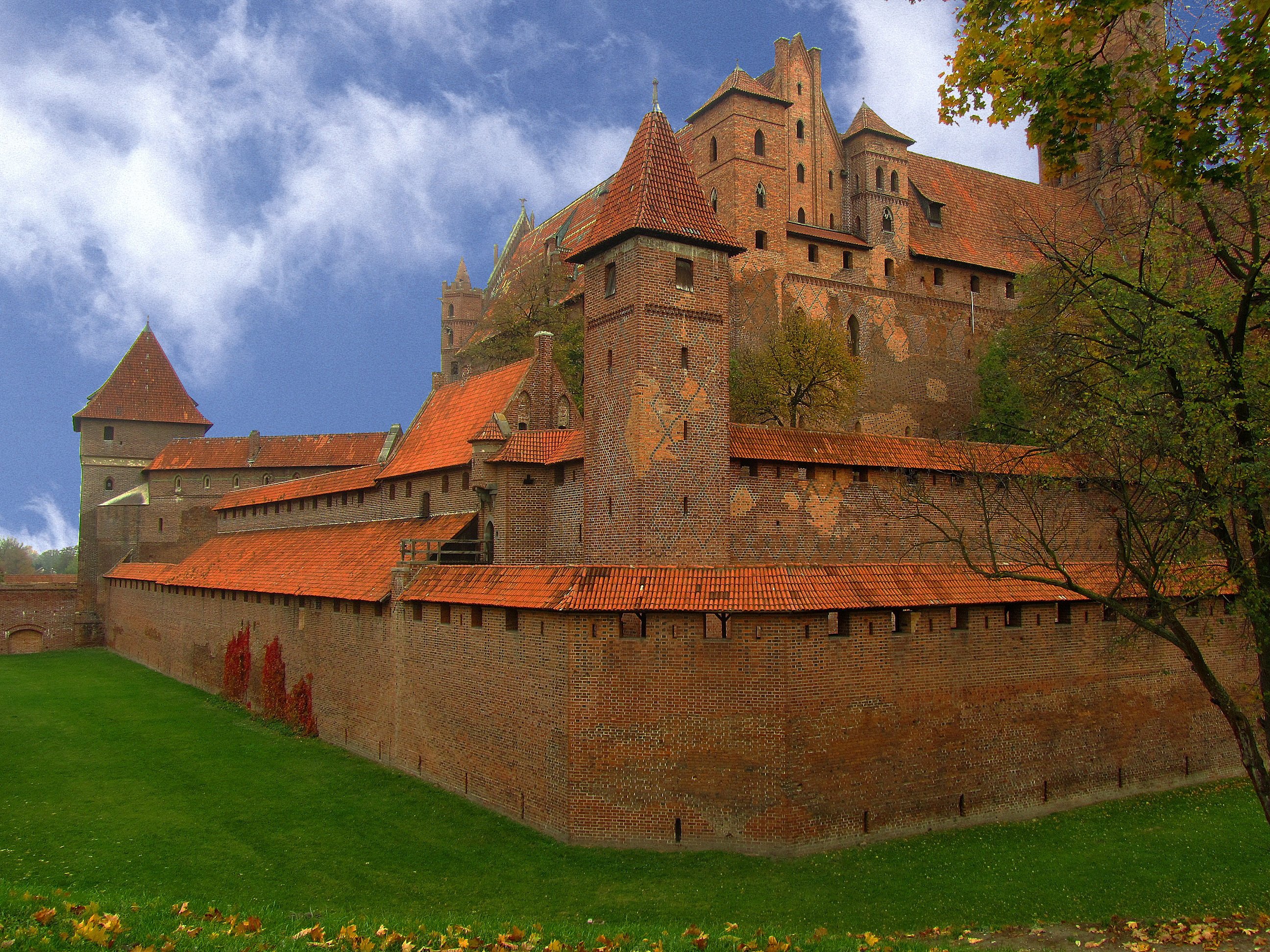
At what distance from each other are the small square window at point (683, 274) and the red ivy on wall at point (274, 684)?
51.0 ft

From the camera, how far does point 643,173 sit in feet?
Answer: 66.8

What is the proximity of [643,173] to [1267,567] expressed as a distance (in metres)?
13.5

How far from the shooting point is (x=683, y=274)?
20016 millimetres

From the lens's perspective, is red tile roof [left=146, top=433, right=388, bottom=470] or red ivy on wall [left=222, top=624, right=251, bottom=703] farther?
red tile roof [left=146, top=433, right=388, bottom=470]

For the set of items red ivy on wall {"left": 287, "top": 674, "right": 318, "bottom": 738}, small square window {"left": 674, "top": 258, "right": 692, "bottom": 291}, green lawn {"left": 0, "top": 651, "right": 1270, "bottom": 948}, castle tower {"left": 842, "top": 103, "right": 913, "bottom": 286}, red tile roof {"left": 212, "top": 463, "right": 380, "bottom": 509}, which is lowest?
green lawn {"left": 0, "top": 651, "right": 1270, "bottom": 948}

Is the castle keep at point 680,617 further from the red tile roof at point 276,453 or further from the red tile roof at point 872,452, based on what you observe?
the red tile roof at point 276,453

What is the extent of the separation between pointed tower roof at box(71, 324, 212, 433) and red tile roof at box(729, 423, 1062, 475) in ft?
136

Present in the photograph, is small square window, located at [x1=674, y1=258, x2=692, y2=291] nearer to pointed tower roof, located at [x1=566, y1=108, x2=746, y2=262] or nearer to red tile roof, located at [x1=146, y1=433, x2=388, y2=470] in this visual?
pointed tower roof, located at [x1=566, y1=108, x2=746, y2=262]

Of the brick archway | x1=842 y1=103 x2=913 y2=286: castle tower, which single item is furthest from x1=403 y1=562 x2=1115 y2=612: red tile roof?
the brick archway

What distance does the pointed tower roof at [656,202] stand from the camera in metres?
19.7

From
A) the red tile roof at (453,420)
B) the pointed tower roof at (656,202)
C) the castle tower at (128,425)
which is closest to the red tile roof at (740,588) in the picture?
the pointed tower roof at (656,202)

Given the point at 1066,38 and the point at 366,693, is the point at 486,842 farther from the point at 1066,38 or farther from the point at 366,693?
the point at 1066,38

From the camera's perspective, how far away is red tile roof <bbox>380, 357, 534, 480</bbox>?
25.8 m

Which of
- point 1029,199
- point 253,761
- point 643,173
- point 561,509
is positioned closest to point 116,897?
point 253,761
